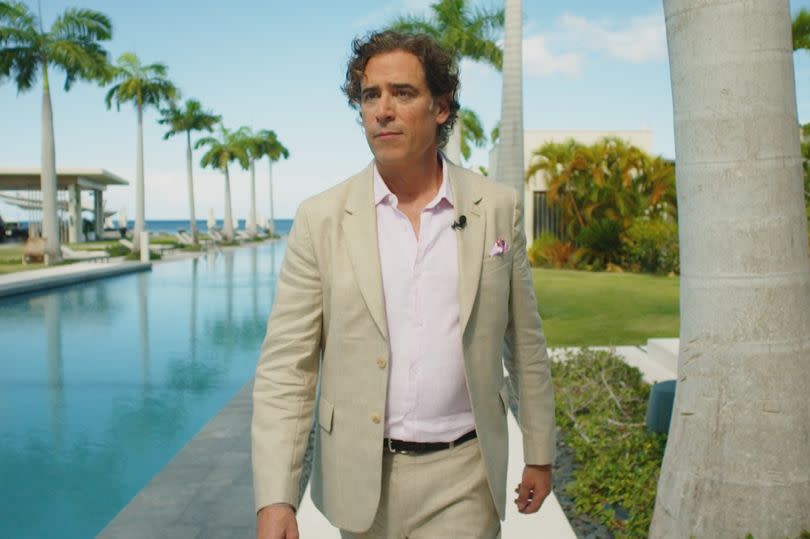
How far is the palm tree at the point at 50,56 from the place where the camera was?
24.8 m

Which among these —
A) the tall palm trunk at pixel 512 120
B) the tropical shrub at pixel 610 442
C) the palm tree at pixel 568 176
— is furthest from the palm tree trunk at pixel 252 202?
the tropical shrub at pixel 610 442

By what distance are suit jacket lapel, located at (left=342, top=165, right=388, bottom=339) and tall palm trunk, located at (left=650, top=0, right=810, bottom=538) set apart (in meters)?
1.47

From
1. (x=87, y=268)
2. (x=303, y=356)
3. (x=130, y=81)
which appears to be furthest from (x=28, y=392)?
(x=130, y=81)

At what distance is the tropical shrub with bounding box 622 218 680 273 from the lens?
20.1m

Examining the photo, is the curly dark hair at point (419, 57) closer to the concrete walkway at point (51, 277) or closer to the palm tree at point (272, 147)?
the concrete walkway at point (51, 277)

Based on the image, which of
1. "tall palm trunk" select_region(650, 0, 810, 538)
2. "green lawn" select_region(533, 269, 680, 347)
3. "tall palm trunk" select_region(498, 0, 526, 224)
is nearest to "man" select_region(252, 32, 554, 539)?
"tall palm trunk" select_region(650, 0, 810, 538)

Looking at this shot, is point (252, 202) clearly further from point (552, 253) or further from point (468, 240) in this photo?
point (468, 240)

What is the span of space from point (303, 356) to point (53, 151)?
26438 mm

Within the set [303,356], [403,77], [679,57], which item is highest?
[679,57]

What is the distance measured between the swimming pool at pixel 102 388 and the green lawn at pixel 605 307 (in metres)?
4.52

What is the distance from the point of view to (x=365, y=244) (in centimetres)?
195

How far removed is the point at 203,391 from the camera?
28.0 feet

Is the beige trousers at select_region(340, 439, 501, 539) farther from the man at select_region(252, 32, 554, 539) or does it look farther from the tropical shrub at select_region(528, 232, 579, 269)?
the tropical shrub at select_region(528, 232, 579, 269)

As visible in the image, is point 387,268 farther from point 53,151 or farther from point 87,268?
point 53,151
